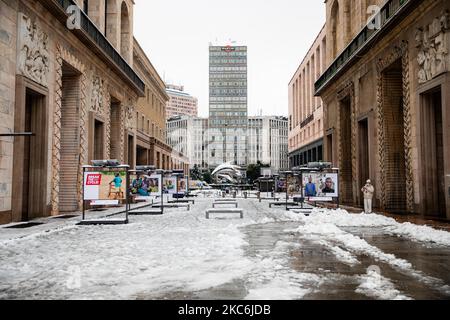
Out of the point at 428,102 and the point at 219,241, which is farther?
the point at 428,102

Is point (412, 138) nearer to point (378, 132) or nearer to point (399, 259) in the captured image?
point (378, 132)

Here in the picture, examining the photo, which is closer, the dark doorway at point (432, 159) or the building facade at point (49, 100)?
the building facade at point (49, 100)

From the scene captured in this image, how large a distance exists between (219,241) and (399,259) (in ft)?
13.1

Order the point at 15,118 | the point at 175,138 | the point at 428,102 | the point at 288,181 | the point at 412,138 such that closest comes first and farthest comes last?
the point at 15,118
the point at 428,102
the point at 412,138
the point at 288,181
the point at 175,138

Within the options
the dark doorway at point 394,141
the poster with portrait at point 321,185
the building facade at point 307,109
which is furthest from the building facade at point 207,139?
the poster with portrait at point 321,185

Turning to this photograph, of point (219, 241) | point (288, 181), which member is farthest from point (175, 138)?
point (219, 241)

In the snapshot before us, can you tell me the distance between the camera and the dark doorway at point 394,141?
67.9 ft

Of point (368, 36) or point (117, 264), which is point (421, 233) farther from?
point (368, 36)

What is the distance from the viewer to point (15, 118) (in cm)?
1388

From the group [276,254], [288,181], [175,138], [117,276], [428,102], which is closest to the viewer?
[117,276]

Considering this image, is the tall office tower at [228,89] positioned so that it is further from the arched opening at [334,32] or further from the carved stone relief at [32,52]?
the carved stone relief at [32,52]

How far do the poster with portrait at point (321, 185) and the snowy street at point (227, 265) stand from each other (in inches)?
255

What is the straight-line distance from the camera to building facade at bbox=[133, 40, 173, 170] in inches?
1505

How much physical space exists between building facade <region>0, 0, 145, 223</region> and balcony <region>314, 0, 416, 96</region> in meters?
14.8
